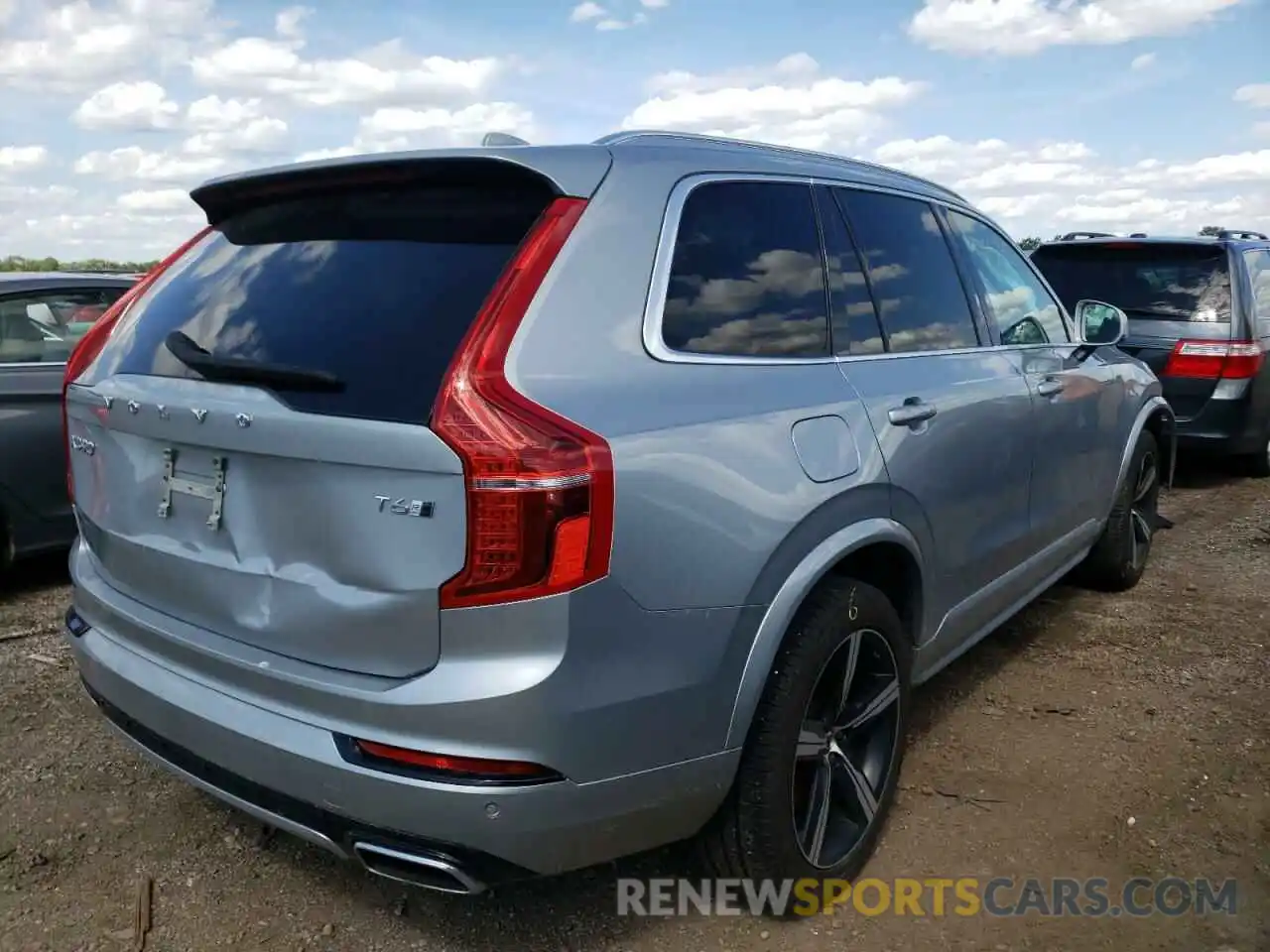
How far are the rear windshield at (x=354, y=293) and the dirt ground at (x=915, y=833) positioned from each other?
1.31m

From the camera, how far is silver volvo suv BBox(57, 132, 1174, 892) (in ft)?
6.37

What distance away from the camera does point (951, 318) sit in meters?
3.40

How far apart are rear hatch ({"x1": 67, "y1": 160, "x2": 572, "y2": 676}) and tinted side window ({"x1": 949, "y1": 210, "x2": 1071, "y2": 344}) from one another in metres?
2.04

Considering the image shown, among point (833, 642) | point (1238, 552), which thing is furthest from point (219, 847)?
point (1238, 552)

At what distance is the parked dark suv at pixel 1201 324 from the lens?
6.98 m

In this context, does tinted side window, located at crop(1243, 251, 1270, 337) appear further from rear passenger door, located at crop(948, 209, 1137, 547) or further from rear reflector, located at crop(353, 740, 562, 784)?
rear reflector, located at crop(353, 740, 562, 784)

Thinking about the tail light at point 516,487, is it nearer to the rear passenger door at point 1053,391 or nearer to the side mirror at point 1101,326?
the rear passenger door at point 1053,391

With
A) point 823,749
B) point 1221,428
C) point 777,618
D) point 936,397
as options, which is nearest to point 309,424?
point 777,618

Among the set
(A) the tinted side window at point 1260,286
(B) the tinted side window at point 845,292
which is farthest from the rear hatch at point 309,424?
(A) the tinted side window at point 1260,286

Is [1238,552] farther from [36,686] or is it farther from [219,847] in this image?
[36,686]

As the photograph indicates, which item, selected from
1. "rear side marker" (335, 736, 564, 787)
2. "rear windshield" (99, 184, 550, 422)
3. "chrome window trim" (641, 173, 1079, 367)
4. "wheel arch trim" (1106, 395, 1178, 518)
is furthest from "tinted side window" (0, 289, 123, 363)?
"wheel arch trim" (1106, 395, 1178, 518)

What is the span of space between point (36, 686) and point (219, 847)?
150cm

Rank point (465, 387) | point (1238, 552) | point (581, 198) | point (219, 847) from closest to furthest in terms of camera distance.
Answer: point (465, 387)
point (581, 198)
point (219, 847)
point (1238, 552)

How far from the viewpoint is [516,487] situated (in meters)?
1.88
